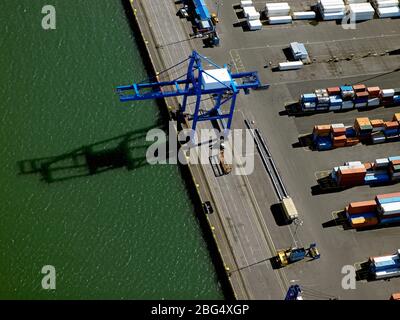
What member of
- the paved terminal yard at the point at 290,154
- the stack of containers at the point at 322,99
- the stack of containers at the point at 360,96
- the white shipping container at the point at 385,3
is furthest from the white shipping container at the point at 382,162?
the white shipping container at the point at 385,3

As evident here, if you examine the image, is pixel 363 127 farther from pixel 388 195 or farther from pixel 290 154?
pixel 388 195

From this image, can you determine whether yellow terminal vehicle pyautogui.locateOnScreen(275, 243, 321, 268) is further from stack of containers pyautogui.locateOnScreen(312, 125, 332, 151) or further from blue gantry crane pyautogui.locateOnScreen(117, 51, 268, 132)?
blue gantry crane pyautogui.locateOnScreen(117, 51, 268, 132)

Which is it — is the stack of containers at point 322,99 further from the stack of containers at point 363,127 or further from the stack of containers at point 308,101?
the stack of containers at point 363,127

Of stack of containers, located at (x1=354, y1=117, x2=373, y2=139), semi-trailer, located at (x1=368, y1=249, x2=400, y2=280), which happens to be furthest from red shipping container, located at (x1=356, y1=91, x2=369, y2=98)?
semi-trailer, located at (x1=368, y1=249, x2=400, y2=280)

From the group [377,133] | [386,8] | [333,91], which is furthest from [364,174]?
[386,8]

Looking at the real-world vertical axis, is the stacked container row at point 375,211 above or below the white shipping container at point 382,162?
below

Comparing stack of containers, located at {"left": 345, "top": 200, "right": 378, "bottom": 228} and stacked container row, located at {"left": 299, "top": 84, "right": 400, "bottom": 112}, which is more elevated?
stacked container row, located at {"left": 299, "top": 84, "right": 400, "bottom": 112}
